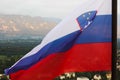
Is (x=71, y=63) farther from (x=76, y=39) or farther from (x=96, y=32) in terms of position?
(x=96, y=32)

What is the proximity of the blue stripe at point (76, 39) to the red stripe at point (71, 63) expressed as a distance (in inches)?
3.1

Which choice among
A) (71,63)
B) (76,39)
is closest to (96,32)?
(76,39)

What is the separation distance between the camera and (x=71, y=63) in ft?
31.1

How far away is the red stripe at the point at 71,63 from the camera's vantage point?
30.5ft

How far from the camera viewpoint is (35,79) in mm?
9266

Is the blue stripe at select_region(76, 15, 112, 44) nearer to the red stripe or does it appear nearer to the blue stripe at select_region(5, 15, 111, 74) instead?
the blue stripe at select_region(5, 15, 111, 74)

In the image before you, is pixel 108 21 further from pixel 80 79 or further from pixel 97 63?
pixel 80 79

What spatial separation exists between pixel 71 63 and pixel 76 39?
1.54 feet

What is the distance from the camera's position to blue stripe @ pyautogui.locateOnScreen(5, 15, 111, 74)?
933 cm

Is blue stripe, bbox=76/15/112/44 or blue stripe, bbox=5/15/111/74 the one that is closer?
blue stripe, bbox=5/15/111/74

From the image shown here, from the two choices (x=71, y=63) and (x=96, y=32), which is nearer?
(x=71, y=63)

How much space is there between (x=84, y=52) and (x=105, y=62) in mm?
480

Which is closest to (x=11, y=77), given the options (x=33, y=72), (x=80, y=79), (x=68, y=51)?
(x=33, y=72)

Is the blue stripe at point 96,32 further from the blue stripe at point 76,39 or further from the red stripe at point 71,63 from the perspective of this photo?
the red stripe at point 71,63
